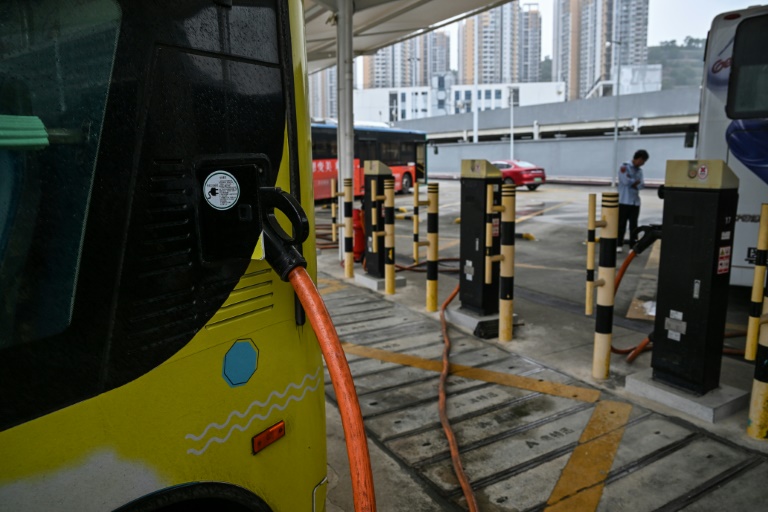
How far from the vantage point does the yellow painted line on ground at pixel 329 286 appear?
8.14 metres

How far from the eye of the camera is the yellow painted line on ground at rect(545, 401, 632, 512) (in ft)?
10.5

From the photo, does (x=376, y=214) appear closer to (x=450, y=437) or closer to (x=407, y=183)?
(x=450, y=437)

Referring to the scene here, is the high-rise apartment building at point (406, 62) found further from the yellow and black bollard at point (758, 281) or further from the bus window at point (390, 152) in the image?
the yellow and black bollard at point (758, 281)

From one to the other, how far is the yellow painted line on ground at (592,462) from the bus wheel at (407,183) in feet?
68.2

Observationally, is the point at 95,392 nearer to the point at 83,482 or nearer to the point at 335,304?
the point at 83,482

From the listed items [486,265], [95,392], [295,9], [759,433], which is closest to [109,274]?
[95,392]

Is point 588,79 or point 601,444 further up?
point 588,79

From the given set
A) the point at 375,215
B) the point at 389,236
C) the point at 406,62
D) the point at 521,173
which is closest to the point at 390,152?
the point at 521,173

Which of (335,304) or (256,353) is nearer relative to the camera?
(256,353)

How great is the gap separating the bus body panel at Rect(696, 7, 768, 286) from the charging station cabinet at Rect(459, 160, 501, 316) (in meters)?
3.45

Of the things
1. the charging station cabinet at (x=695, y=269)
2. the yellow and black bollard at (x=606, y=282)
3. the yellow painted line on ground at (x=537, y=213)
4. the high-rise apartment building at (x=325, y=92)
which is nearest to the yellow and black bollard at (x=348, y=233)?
the yellow and black bollard at (x=606, y=282)

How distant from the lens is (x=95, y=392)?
1409mm

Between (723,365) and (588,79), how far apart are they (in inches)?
3396

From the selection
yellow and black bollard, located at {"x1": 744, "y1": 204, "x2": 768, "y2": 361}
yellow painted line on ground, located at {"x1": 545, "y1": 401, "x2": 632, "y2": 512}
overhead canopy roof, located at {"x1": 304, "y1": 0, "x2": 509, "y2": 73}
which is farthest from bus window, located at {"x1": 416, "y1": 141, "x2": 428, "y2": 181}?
yellow painted line on ground, located at {"x1": 545, "y1": 401, "x2": 632, "y2": 512}
